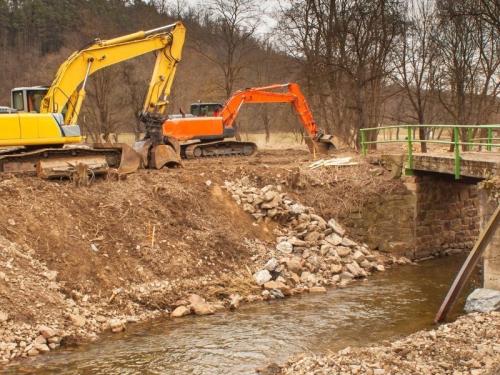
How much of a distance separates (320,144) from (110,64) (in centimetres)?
798

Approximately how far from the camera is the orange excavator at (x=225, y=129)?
18484mm

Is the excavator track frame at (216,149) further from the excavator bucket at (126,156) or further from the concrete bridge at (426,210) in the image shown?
the concrete bridge at (426,210)

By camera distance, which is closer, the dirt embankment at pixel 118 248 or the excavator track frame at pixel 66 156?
the dirt embankment at pixel 118 248

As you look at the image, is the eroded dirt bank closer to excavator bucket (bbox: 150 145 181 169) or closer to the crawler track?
the crawler track

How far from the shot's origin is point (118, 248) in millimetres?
11727

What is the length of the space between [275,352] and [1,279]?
4.40 meters

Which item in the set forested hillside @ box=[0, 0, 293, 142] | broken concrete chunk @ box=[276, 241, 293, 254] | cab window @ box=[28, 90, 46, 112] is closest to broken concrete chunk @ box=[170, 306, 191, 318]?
broken concrete chunk @ box=[276, 241, 293, 254]

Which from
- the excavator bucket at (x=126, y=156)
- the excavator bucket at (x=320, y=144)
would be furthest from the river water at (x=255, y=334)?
the excavator bucket at (x=320, y=144)

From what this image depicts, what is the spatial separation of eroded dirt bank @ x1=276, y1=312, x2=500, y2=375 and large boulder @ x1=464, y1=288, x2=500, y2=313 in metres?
1.84

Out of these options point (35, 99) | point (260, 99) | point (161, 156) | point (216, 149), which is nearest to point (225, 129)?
point (216, 149)

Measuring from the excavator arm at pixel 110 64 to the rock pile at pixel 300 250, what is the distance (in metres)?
3.25

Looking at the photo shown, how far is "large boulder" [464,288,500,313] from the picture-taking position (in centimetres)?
1037

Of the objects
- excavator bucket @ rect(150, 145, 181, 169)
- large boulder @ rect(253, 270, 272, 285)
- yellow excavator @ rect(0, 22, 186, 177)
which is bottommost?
large boulder @ rect(253, 270, 272, 285)

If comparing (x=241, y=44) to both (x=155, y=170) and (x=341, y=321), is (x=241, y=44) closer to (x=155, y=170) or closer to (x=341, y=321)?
(x=155, y=170)
